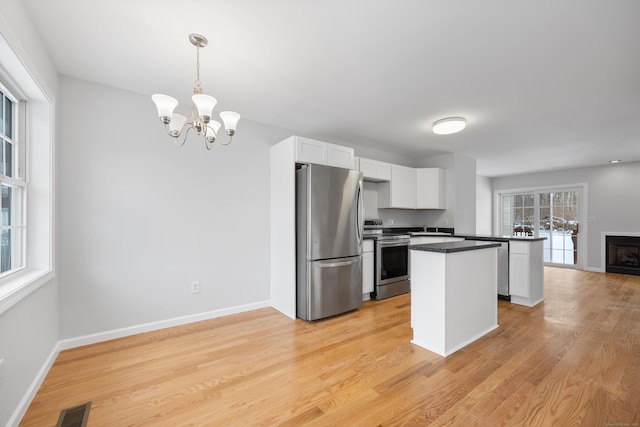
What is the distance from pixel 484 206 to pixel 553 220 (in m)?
1.53

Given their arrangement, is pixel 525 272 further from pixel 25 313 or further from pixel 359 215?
pixel 25 313

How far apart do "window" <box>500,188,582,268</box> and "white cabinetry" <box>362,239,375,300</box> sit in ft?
16.1

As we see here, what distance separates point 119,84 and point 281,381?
299cm

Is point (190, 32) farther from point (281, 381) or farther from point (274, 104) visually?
point (281, 381)

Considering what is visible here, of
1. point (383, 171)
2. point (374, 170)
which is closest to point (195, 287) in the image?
point (374, 170)

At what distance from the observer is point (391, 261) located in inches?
165

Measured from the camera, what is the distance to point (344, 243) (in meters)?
3.41

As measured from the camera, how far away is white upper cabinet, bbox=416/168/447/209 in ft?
16.5

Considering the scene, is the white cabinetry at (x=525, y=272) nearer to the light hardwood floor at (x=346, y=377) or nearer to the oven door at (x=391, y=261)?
the light hardwood floor at (x=346, y=377)

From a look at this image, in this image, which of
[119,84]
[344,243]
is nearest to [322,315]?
[344,243]

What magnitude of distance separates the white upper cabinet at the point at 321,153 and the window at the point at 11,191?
228 centimetres

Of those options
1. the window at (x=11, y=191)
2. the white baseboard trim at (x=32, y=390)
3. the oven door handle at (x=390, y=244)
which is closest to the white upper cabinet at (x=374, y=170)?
the oven door handle at (x=390, y=244)

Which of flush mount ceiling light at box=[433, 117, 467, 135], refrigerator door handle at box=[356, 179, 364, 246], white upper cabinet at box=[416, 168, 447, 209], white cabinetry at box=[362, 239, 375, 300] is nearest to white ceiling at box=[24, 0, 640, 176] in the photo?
flush mount ceiling light at box=[433, 117, 467, 135]

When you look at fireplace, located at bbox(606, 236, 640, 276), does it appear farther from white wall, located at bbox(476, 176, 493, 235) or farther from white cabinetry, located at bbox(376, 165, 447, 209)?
white cabinetry, located at bbox(376, 165, 447, 209)
